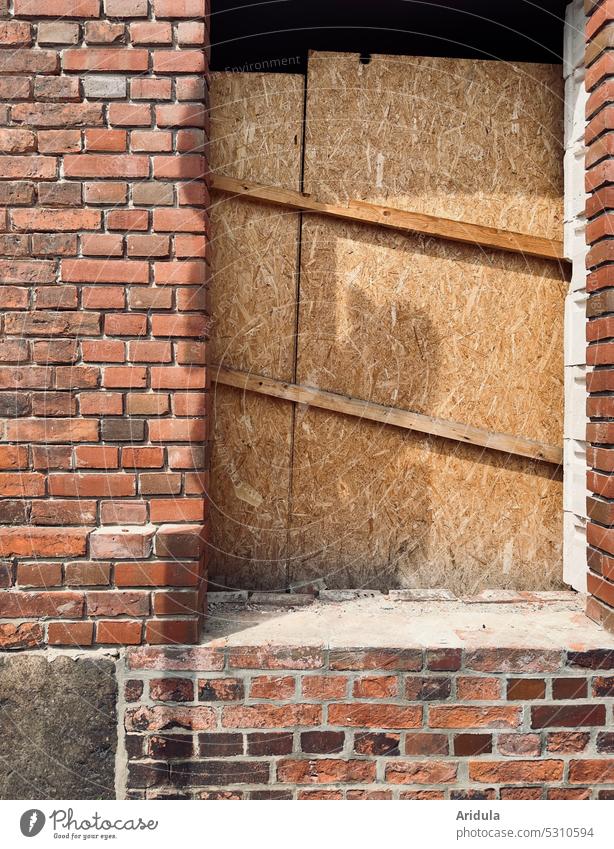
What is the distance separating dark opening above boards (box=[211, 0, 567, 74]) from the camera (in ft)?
8.84

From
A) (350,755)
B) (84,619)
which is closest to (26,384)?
(84,619)

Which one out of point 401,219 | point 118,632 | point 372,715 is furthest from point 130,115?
point 372,715

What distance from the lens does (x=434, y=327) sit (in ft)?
8.88

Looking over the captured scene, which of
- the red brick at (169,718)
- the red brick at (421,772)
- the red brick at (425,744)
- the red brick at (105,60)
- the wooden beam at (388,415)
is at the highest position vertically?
the red brick at (105,60)

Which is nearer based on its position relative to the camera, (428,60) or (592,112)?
(592,112)

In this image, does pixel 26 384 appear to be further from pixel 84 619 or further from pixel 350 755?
pixel 350 755

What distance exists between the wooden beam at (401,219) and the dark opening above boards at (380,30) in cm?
59

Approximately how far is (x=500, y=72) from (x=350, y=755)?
2.59 meters

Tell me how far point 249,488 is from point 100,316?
877mm

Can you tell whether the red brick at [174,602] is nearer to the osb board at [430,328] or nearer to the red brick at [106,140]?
the osb board at [430,328]

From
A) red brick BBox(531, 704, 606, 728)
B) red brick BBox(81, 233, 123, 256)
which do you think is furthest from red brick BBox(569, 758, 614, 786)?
red brick BBox(81, 233, 123, 256)

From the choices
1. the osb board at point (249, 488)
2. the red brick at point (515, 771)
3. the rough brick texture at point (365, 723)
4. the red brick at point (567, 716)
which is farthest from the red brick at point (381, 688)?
the osb board at point (249, 488)

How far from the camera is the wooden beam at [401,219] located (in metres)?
2.64

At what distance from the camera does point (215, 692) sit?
2227 mm
